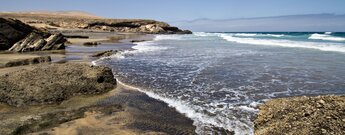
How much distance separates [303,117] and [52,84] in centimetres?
688

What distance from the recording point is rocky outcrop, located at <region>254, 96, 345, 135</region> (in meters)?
5.16

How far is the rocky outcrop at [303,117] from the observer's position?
16.9 feet

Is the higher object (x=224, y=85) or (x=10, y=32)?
(x=10, y=32)

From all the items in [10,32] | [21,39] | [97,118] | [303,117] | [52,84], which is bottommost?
[97,118]

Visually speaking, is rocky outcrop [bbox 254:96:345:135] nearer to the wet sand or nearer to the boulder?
the wet sand

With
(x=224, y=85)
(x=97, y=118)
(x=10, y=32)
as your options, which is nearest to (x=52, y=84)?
(x=97, y=118)

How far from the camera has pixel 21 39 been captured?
24625 millimetres

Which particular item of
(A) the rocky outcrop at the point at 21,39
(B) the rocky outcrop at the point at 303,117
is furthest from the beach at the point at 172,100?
(A) the rocky outcrop at the point at 21,39

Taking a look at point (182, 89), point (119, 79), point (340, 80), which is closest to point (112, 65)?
point (119, 79)

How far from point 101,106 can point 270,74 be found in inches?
312

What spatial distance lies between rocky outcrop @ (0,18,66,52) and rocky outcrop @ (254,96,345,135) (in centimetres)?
2062

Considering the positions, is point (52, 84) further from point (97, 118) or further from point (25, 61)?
point (25, 61)

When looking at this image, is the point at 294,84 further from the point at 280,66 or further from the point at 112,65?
the point at 112,65

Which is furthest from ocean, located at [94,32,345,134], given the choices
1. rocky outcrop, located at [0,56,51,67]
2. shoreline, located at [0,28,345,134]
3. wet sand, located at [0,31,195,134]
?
rocky outcrop, located at [0,56,51,67]
